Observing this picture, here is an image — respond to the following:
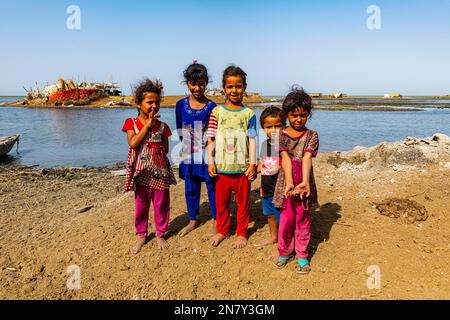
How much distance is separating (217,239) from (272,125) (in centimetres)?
142

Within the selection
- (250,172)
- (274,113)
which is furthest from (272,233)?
(274,113)

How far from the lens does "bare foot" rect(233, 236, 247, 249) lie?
3361 mm

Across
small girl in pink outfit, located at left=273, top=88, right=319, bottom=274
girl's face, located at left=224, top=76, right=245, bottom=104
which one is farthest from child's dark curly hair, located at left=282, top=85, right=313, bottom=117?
girl's face, located at left=224, top=76, right=245, bottom=104

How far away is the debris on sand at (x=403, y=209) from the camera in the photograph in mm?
3836

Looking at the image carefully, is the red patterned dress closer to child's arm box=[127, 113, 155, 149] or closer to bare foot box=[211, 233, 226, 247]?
child's arm box=[127, 113, 155, 149]

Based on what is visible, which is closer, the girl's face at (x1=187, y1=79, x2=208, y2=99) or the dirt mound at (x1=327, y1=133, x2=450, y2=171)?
the girl's face at (x1=187, y1=79, x2=208, y2=99)

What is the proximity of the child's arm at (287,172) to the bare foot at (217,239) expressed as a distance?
1.07 meters

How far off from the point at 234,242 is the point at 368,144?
571 inches

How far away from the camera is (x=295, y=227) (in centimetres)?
301

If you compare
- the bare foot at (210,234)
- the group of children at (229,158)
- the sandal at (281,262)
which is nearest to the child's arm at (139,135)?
the group of children at (229,158)

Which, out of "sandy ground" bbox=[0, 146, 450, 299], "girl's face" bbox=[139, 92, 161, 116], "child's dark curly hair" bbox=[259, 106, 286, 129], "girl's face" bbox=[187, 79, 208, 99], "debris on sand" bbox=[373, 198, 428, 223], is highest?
"girl's face" bbox=[187, 79, 208, 99]

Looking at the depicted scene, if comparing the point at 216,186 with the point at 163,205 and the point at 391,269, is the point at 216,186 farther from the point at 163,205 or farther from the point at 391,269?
the point at 391,269

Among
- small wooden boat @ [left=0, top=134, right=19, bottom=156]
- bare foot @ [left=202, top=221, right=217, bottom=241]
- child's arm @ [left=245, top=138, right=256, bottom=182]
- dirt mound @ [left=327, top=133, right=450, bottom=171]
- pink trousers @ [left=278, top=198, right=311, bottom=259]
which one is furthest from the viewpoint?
small wooden boat @ [left=0, top=134, right=19, bottom=156]

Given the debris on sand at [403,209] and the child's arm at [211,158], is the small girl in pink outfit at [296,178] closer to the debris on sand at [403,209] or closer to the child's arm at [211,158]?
the child's arm at [211,158]
